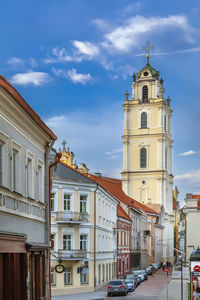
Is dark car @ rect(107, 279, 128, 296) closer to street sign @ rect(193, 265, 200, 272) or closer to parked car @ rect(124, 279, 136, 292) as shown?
parked car @ rect(124, 279, 136, 292)

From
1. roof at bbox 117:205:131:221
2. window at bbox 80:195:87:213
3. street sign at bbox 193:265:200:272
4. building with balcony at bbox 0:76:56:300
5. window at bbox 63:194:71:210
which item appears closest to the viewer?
building with balcony at bbox 0:76:56:300

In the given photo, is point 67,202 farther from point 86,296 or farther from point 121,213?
point 121,213

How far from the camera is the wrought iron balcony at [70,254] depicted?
1650 inches

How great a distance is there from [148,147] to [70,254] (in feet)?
237

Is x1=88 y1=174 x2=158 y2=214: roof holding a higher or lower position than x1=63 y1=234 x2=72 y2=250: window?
higher

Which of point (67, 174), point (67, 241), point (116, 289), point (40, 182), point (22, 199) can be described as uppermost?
point (67, 174)

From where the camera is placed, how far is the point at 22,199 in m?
16.5

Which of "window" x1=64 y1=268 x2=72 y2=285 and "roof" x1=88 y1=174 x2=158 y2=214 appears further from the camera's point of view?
"roof" x1=88 y1=174 x2=158 y2=214

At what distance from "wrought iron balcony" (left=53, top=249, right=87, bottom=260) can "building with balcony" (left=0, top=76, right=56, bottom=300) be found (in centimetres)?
2131

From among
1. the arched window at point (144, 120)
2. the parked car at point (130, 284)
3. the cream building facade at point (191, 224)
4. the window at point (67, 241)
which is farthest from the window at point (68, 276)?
the arched window at point (144, 120)

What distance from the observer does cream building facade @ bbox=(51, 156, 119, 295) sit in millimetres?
42125

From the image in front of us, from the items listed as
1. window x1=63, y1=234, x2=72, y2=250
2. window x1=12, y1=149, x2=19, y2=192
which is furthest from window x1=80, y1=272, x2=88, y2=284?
window x1=12, y1=149, x2=19, y2=192

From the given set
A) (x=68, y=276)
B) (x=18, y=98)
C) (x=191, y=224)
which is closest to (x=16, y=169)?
(x=18, y=98)

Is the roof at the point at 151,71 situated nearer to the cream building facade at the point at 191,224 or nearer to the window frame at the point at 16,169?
the cream building facade at the point at 191,224
